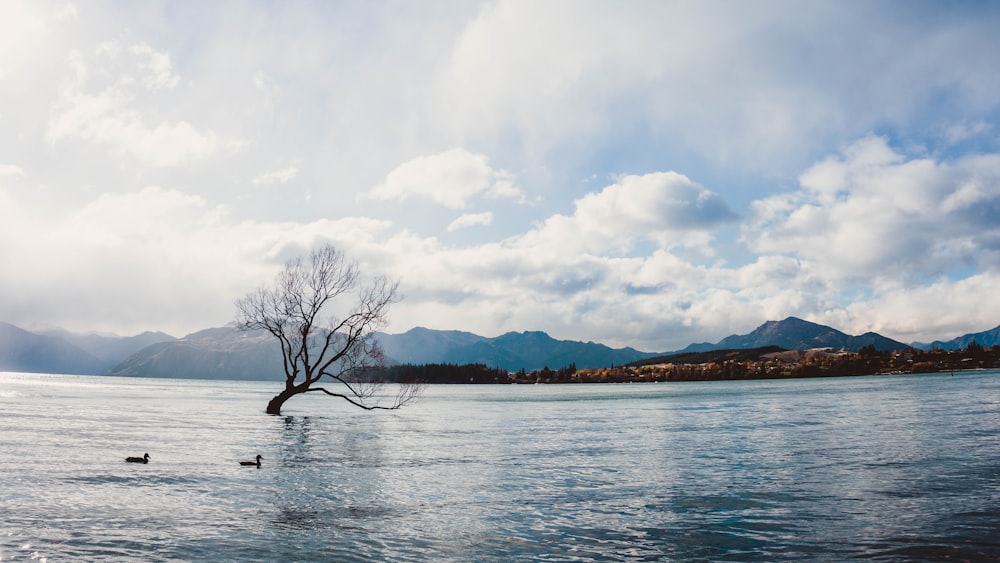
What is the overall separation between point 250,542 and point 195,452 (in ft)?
77.9

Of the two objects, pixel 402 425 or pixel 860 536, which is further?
pixel 402 425

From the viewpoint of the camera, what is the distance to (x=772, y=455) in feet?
Result: 114

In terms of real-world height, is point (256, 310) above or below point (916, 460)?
above

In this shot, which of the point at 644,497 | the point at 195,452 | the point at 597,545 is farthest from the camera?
the point at 195,452

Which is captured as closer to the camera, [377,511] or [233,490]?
[377,511]

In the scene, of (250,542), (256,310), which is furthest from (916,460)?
(256,310)

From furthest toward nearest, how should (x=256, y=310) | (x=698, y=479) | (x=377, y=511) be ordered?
1. (x=256, y=310)
2. (x=698, y=479)
3. (x=377, y=511)

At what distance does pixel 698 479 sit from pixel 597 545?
41.0 feet

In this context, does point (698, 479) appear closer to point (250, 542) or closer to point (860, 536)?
point (860, 536)

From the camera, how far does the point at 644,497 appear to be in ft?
76.1

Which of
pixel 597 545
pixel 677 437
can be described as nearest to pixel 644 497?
pixel 597 545

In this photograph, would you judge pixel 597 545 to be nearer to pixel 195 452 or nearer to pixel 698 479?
pixel 698 479

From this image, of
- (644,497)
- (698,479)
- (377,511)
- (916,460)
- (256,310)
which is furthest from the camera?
(256,310)

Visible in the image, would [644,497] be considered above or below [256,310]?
below
